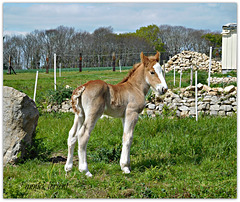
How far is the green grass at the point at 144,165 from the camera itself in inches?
208

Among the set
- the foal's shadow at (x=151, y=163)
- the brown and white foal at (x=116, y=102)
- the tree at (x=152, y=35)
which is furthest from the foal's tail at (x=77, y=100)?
the tree at (x=152, y=35)

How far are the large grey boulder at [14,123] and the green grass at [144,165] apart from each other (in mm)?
323

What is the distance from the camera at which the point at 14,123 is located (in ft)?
21.3

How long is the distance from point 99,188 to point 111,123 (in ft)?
14.1

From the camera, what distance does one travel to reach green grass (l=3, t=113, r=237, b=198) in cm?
528

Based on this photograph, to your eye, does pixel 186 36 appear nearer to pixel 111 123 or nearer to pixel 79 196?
pixel 111 123

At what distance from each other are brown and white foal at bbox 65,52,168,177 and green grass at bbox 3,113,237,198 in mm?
470

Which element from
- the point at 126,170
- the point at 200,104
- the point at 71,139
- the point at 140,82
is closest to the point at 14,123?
the point at 71,139

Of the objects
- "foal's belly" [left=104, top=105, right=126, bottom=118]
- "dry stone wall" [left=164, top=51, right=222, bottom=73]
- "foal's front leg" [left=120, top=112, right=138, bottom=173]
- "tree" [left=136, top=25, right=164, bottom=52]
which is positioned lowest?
"foal's front leg" [left=120, top=112, right=138, bottom=173]

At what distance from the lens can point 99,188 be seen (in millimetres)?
5359

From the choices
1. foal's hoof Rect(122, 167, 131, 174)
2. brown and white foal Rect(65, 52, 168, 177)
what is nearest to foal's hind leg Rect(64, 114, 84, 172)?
brown and white foal Rect(65, 52, 168, 177)

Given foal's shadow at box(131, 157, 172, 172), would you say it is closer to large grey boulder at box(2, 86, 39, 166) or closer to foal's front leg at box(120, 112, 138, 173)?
foal's front leg at box(120, 112, 138, 173)

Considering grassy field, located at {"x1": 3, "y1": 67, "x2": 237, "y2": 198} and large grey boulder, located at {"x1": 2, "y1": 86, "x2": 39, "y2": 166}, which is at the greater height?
large grey boulder, located at {"x1": 2, "y1": 86, "x2": 39, "y2": 166}

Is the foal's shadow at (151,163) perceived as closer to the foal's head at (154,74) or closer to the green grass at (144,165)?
the green grass at (144,165)
